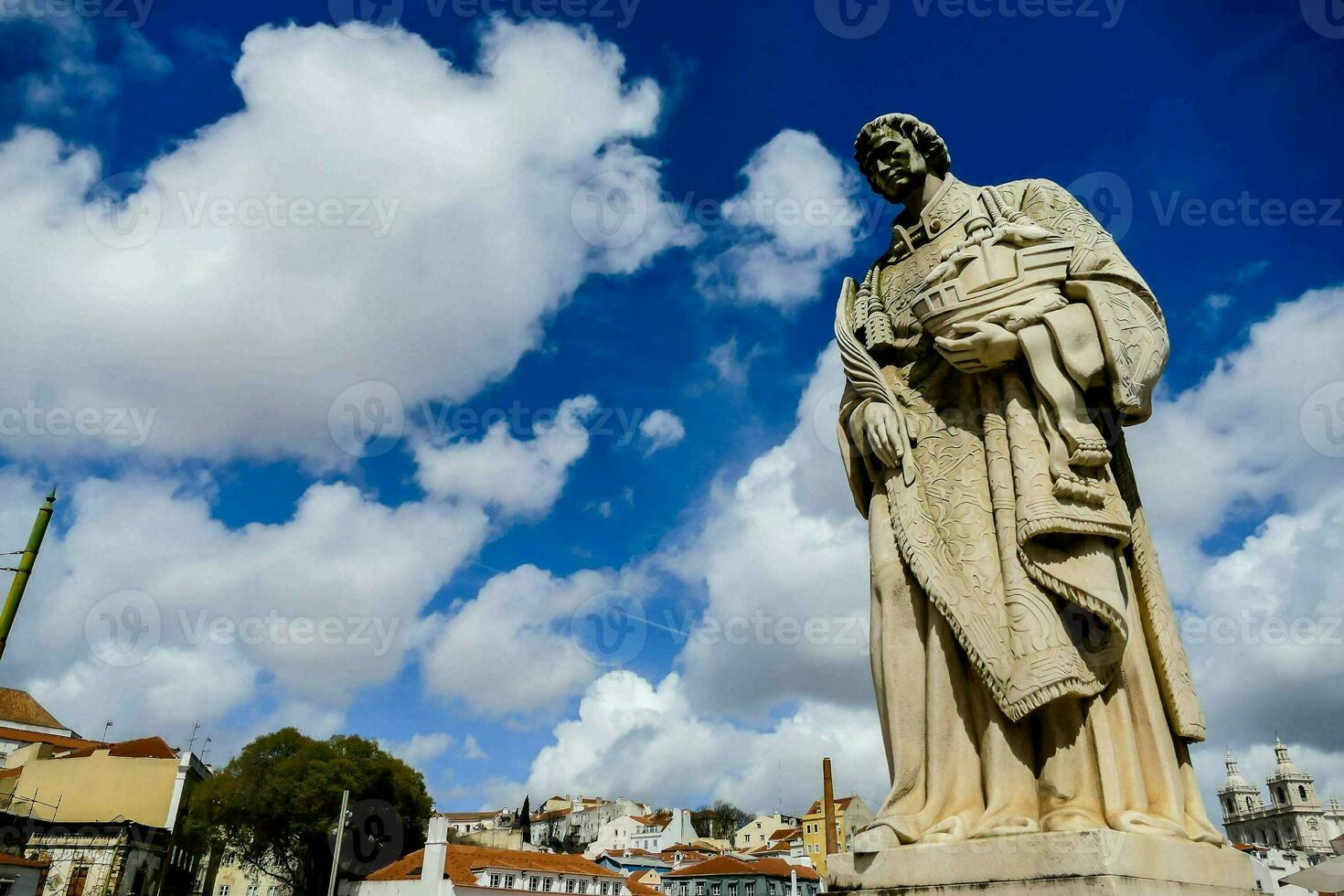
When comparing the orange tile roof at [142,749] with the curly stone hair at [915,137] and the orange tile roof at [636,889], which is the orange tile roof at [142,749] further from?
the curly stone hair at [915,137]

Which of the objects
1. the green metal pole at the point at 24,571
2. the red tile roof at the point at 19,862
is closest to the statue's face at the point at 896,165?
the green metal pole at the point at 24,571

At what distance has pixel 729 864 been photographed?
5597 cm

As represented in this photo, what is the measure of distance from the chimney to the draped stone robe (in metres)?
40.5

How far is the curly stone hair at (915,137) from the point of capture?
22.0ft

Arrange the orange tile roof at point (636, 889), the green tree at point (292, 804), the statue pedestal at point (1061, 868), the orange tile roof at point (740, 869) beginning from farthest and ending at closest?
the orange tile roof at point (740, 869), the orange tile roof at point (636, 889), the green tree at point (292, 804), the statue pedestal at point (1061, 868)

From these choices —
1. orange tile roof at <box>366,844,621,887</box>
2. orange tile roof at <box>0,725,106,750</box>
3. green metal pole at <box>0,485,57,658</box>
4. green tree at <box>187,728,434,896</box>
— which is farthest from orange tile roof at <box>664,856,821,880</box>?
green metal pole at <box>0,485,57,658</box>

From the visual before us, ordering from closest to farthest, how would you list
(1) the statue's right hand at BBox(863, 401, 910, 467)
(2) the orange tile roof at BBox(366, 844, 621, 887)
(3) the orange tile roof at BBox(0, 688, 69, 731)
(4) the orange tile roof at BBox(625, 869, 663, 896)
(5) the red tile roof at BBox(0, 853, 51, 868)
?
1. (1) the statue's right hand at BBox(863, 401, 910, 467)
2. (5) the red tile roof at BBox(0, 853, 51, 868)
3. (2) the orange tile roof at BBox(366, 844, 621, 887)
4. (4) the orange tile roof at BBox(625, 869, 663, 896)
5. (3) the orange tile roof at BBox(0, 688, 69, 731)

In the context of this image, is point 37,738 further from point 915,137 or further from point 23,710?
point 915,137

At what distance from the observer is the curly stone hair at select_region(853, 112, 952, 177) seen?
6715 mm

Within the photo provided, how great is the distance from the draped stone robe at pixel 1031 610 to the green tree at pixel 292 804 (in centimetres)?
4502

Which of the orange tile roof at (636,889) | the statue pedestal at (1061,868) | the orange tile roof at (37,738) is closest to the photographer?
the statue pedestal at (1061,868)

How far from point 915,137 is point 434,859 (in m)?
42.0

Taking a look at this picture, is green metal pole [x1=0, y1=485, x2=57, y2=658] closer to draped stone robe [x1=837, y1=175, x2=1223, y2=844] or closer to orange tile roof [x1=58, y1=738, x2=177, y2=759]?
draped stone robe [x1=837, y1=175, x2=1223, y2=844]

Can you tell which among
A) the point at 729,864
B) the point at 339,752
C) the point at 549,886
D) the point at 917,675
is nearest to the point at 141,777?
the point at 339,752
